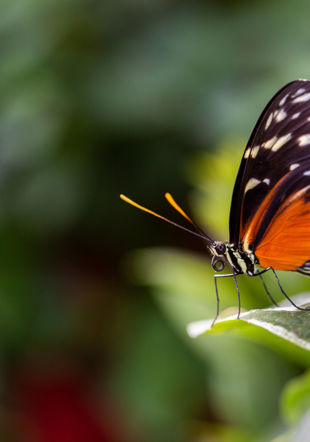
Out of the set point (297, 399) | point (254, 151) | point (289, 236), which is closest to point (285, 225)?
point (289, 236)

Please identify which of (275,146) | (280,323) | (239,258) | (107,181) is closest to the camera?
(280,323)

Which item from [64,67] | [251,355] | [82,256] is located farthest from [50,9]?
[251,355]

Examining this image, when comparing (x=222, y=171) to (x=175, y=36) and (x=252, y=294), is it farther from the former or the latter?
(x=175, y=36)

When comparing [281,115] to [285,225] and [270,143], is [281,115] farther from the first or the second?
[285,225]

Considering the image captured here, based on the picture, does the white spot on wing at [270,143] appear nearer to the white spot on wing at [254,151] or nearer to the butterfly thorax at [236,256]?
the white spot on wing at [254,151]

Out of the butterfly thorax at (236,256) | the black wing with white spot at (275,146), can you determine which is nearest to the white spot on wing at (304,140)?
the black wing with white spot at (275,146)

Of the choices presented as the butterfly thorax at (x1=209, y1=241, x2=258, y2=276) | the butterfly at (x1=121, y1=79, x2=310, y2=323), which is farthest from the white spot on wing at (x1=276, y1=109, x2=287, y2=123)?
the butterfly thorax at (x1=209, y1=241, x2=258, y2=276)
